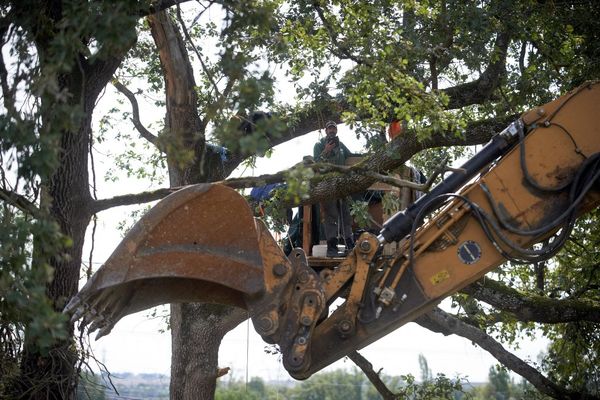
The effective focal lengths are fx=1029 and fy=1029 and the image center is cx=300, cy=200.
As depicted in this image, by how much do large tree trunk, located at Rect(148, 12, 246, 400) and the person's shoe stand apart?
1421 mm

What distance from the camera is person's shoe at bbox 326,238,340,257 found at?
32.4 ft

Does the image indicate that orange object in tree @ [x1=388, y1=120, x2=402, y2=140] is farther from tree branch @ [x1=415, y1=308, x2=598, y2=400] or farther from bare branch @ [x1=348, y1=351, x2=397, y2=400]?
bare branch @ [x1=348, y1=351, x2=397, y2=400]

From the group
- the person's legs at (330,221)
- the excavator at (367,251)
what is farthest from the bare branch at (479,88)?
the excavator at (367,251)

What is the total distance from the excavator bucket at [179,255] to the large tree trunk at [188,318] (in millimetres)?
4082

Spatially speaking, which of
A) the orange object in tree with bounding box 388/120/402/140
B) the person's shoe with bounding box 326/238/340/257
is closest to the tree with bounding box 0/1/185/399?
the person's shoe with bounding box 326/238/340/257

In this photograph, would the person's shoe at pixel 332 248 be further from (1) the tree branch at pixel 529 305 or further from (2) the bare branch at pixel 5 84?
(2) the bare branch at pixel 5 84

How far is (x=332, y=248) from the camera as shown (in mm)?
10141

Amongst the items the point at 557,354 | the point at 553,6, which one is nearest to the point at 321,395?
the point at 557,354

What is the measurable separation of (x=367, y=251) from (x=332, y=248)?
2909 mm

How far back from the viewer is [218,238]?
→ 6.74 meters

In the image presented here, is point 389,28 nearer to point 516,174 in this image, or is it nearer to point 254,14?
point 516,174

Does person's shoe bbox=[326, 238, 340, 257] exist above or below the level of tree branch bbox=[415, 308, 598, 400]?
above

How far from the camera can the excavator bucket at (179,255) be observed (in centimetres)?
652

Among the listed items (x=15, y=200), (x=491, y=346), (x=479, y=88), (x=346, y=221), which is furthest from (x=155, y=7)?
(x=491, y=346)
